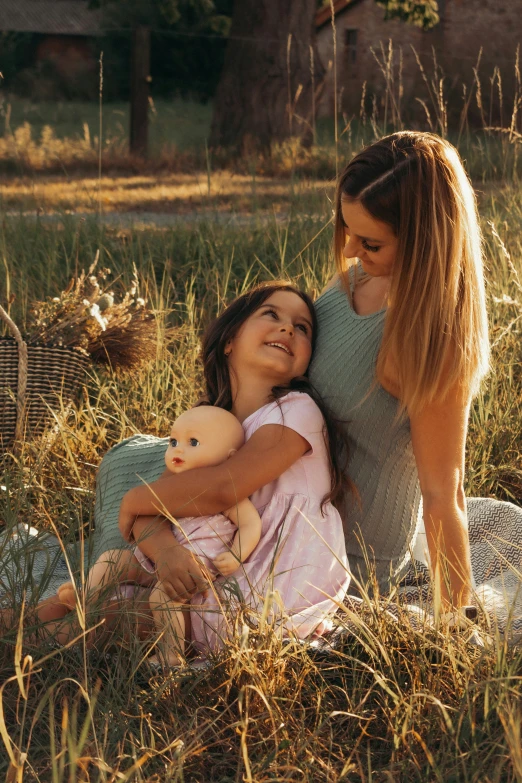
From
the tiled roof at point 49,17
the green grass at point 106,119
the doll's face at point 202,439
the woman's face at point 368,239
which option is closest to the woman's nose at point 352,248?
the woman's face at point 368,239

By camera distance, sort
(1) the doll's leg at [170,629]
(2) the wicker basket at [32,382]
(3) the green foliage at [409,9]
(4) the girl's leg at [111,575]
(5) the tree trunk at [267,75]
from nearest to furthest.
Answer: (1) the doll's leg at [170,629] → (4) the girl's leg at [111,575] → (2) the wicker basket at [32,382] → (5) the tree trunk at [267,75] → (3) the green foliage at [409,9]

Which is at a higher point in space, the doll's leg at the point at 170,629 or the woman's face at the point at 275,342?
the woman's face at the point at 275,342

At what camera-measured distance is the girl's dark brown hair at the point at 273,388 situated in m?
2.46

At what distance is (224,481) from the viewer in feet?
7.40

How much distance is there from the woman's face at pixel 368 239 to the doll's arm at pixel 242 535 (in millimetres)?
647

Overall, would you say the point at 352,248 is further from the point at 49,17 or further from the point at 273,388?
the point at 49,17

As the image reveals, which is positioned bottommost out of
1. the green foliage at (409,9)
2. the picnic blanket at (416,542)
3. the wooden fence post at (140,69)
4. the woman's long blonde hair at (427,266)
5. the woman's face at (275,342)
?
the picnic blanket at (416,542)

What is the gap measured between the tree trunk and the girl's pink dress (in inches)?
334

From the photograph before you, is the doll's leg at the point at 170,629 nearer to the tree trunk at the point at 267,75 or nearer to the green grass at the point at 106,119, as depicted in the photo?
the tree trunk at the point at 267,75

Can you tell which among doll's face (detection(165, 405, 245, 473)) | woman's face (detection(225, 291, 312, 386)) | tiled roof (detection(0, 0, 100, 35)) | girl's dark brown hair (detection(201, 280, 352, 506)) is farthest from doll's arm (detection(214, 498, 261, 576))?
tiled roof (detection(0, 0, 100, 35))

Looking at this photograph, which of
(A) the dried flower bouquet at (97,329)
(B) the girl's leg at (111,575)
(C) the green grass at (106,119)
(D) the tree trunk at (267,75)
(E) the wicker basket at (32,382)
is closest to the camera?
(B) the girl's leg at (111,575)

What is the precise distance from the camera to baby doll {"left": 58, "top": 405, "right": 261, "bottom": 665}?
2133 mm

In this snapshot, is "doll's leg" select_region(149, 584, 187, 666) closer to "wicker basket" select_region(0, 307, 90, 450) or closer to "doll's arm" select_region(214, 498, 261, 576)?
"doll's arm" select_region(214, 498, 261, 576)

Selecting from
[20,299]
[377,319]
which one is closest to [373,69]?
[20,299]
